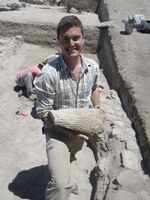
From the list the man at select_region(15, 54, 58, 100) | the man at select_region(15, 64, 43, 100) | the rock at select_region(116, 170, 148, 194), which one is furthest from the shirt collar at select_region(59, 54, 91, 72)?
the man at select_region(15, 64, 43, 100)

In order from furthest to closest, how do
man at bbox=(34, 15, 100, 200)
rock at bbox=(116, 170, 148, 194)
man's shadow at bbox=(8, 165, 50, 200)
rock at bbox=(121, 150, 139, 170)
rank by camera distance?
man's shadow at bbox=(8, 165, 50, 200) < rock at bbox=(121, 150, 139, 170) < rock at bbox=(116, 170, 148, 194) < man at bbox=(34, 15, 100, 200)

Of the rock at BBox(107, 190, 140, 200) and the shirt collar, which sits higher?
the shirt collar

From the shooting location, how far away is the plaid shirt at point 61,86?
10.2ft

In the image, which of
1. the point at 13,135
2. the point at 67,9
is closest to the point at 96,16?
the point at 67,9

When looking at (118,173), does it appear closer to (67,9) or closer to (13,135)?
(13,135)

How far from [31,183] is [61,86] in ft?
5.03

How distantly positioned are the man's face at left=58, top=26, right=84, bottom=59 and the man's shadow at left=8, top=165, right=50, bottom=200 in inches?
65.3

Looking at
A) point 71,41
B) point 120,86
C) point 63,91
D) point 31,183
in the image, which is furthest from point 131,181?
point 120,86

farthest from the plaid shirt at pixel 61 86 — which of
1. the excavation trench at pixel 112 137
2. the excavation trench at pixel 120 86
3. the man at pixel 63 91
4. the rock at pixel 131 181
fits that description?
the excavation trench at pixel 120 86

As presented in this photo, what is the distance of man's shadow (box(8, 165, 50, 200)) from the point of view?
4.07m

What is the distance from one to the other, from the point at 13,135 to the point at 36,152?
50 centimetres

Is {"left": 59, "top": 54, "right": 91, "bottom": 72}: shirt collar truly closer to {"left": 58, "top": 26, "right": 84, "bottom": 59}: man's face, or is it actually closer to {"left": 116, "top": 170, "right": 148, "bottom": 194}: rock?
{"left": 58, "top": 26, "right": 84, "bottom": 59}: man's face

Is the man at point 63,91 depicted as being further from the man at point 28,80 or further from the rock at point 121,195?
A: the man at point 28,80

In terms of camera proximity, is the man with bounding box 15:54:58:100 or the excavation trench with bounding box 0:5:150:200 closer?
the excavation trench with bounding box 0:5:150:200
